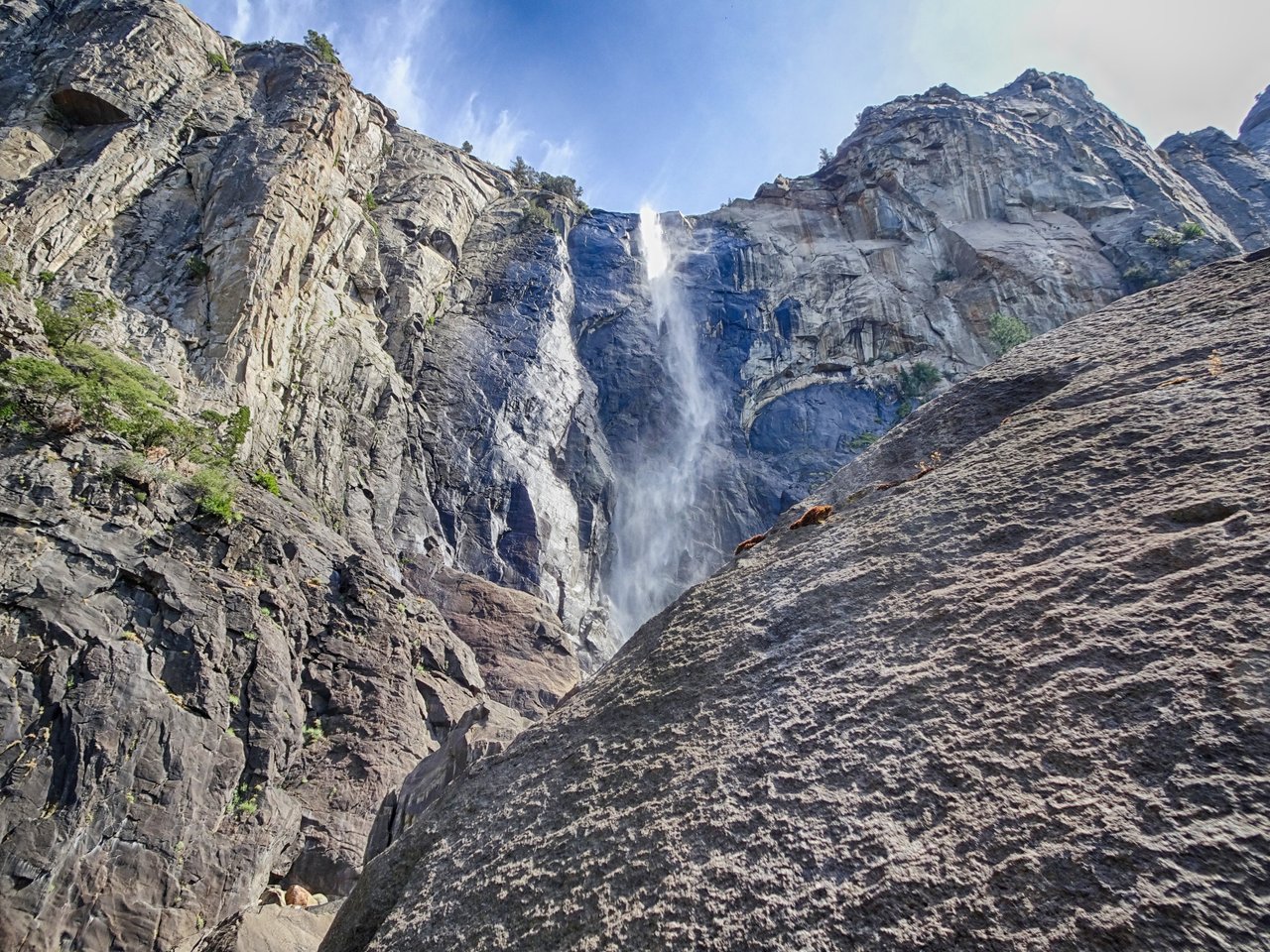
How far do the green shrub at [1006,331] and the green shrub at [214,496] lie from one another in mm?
33492

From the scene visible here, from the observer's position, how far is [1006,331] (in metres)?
33.8

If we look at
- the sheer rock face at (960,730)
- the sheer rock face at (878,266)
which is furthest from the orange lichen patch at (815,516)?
the sheer rock face at (878,266)

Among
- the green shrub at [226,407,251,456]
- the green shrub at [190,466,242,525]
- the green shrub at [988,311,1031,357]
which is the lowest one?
the green shrub at [190,466,242,525]

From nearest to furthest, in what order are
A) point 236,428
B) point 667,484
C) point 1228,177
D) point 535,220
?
point 236,428
point 667,484
point 535,220
point 1228,177

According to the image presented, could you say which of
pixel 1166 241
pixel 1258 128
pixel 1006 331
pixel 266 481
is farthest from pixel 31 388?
pixel 1258 128

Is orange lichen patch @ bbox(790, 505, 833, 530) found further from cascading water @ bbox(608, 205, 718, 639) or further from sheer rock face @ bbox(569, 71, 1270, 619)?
sheer rock face @ bbox(569, 71, 1270, 619)

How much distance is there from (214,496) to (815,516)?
12.2 metres

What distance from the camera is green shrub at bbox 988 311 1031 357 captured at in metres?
33.3

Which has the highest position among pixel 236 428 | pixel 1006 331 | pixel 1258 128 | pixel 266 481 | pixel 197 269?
pixel 1258 128

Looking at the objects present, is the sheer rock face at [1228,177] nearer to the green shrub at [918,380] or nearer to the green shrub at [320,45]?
the green shrub at [918,380]

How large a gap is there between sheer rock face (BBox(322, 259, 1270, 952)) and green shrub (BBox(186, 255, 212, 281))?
2169cm

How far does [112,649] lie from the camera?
9.30 metres

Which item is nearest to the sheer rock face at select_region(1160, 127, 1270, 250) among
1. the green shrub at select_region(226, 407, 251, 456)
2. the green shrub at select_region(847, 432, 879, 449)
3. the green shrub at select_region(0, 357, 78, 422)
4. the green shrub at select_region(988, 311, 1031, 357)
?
the green shrub at select_region(988, 311, 1031, 357)

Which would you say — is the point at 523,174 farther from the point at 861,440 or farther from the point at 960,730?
the point at 960,730
